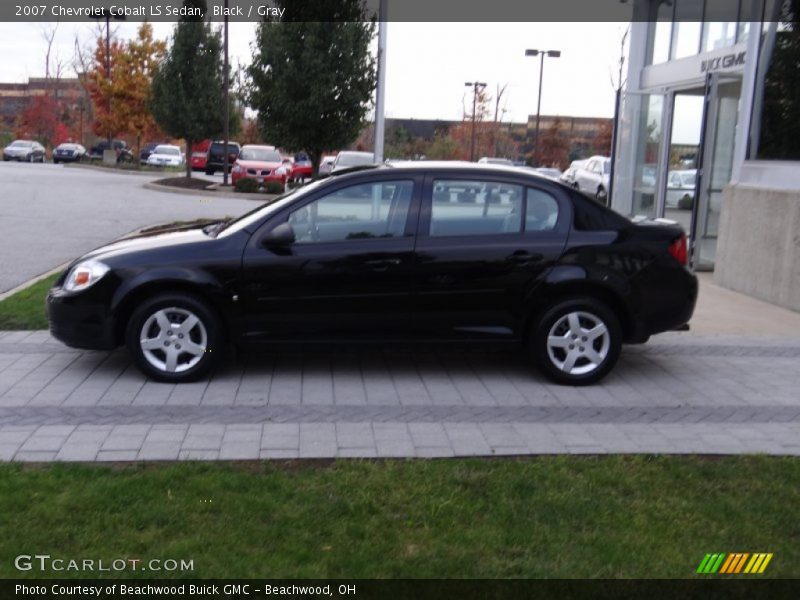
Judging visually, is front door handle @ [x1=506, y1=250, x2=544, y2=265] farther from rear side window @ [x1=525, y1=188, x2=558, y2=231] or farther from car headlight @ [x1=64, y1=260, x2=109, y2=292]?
car headlight @ [x1=64, y1=260, x2=109, y2=292]

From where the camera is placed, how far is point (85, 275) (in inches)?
272

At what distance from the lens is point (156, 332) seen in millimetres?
6848

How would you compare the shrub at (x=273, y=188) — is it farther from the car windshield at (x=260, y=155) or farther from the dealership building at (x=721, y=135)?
the dealership building at (x=721, y=135)

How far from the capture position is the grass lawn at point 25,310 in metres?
8.73

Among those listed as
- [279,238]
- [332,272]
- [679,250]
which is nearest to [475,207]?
[332,272]

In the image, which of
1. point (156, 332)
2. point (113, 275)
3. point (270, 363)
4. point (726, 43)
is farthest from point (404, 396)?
point (726, 43)

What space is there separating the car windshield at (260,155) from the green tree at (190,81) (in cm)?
184

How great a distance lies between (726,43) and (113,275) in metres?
10.3

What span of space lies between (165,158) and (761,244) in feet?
132

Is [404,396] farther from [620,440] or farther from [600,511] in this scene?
[600,511]

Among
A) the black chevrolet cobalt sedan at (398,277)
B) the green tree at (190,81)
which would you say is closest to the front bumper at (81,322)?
the black chevrolet cobalt sedan at (398,277)

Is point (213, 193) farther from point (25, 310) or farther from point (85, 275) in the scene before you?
point (85, 275)

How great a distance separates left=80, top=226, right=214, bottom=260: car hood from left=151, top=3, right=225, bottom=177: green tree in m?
25.9

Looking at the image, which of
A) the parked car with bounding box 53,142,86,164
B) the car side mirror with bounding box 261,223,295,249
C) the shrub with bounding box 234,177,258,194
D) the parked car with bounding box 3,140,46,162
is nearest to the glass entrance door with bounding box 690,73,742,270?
the car side mirror with bounding box 261,223,295,249
